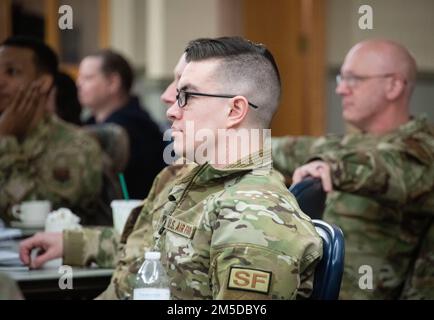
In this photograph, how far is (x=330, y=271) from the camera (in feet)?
5.91

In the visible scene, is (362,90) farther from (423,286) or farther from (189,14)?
(189,14)

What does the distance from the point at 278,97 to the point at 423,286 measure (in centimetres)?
136

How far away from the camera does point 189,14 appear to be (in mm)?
7547

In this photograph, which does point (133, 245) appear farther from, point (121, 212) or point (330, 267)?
point (330, 267)

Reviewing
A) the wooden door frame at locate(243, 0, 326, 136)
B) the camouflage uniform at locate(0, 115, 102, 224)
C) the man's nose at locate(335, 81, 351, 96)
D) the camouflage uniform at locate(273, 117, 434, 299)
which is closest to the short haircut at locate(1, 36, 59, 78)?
the camouflage uniform at locate(0, 115, 102, 224)

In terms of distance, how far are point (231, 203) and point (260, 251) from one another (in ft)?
0.42

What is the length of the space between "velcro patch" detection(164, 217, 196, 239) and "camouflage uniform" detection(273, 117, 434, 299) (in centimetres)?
112

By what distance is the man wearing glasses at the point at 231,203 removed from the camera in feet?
5.53

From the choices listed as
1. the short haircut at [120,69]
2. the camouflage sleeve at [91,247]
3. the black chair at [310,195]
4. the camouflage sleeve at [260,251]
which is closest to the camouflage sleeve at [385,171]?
the black chair at [310,195]

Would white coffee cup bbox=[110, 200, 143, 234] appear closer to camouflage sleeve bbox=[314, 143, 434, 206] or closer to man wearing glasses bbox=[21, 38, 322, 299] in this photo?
camouflage sleeve bbox=[314, 143, 434, 206]

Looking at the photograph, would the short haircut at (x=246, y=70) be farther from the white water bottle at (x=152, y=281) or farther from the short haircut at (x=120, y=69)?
the short haircut at (x=120, y=69)

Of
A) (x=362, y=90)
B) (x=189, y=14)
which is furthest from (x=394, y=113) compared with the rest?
(x=189, y=14)

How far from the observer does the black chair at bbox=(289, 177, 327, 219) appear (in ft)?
7.93

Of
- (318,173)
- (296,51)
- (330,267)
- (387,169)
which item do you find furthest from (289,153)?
(296,51)
